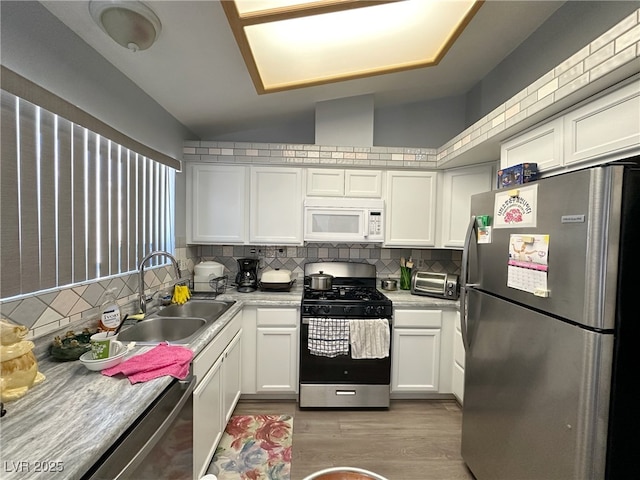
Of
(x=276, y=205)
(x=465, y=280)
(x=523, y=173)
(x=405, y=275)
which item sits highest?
(x=523, y=173)

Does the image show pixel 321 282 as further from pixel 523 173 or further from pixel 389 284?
pixel 523 173

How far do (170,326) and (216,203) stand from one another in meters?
1.20

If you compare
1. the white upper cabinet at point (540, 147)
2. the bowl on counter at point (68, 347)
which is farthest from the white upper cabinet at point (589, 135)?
the bowl on counter at point (68, 347)

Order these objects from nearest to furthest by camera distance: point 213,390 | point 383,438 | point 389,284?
point 213,390 → point 383,438 → point 389,284

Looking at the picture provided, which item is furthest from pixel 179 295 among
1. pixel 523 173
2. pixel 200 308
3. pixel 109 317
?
pixel 523 173

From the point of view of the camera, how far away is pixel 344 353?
225cm

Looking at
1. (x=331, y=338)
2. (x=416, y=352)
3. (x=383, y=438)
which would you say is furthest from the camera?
(x=416, y=352)

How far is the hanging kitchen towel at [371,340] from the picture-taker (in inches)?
88.3

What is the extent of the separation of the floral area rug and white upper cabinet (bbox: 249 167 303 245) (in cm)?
146

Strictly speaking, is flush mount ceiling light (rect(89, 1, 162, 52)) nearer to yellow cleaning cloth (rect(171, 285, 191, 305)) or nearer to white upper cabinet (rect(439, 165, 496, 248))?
yellow cleaning cloth (rect(171, 285, 191, 305))

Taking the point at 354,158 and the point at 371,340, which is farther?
the point at 354,158

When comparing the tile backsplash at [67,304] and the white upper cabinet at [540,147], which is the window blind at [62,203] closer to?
the tile backsplash at [67,304]

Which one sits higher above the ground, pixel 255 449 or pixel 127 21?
pixel 127 21

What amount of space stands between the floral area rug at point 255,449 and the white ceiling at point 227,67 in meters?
2.43
